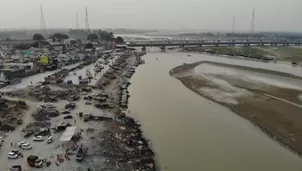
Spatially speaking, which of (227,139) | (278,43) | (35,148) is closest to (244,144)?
(227,139)

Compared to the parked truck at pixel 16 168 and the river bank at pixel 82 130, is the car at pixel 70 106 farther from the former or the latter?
the parked truck at pixel 16 168

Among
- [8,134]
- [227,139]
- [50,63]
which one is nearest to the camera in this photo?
[8,134]

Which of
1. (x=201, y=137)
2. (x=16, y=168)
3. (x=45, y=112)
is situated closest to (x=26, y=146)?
(x=16, y=168)

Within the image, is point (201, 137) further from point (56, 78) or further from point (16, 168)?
point (56, 78)

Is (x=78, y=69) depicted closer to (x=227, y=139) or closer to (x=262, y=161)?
(x=227, y=139)

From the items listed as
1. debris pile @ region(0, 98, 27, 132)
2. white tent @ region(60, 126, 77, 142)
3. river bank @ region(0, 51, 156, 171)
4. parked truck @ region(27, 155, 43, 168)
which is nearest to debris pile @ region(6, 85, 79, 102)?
river bank @ region(0, 51, 156, 171)

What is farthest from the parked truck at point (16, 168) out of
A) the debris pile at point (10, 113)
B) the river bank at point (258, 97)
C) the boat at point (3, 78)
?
the boat at point (3, 78)
